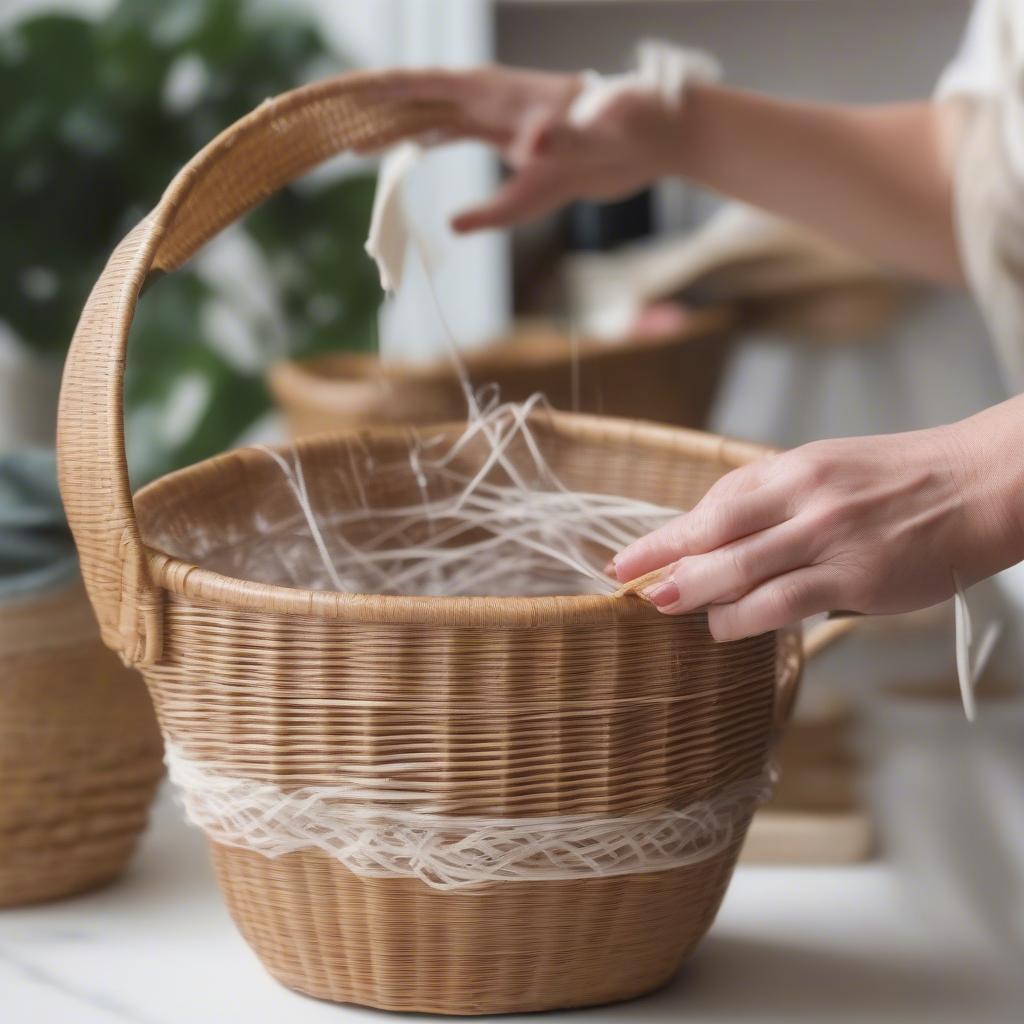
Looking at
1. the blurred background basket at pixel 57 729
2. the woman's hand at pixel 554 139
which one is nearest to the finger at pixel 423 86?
the woman's hand at pixel 554 139

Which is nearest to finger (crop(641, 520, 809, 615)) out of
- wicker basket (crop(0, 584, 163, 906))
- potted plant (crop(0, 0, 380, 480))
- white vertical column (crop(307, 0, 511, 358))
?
wicker basket (crop(0, 584, 163, 906))

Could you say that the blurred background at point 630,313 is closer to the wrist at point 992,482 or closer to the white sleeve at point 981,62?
the wrist at point 992,482

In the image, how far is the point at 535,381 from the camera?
37.8 inches

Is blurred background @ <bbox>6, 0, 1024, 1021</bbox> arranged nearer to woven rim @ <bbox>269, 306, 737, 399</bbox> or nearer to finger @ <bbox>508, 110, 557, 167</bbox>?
woven rim @ <bbox>269, 306, 737, 399</bbox>

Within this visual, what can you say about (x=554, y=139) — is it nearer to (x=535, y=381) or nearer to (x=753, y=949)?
(x=535, y=381)

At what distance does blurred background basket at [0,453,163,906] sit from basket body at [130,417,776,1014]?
110mm

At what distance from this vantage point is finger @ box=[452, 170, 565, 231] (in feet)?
2.69

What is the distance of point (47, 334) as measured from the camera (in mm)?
1268

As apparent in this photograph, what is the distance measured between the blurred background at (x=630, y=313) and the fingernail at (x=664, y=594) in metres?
0.19

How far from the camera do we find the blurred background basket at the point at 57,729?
624 millimetres

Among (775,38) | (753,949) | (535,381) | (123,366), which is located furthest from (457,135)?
(775,38)

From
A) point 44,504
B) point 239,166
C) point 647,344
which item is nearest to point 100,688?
point 44,504

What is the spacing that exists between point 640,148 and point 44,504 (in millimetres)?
385

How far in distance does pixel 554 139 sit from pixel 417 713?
454 millimetres
